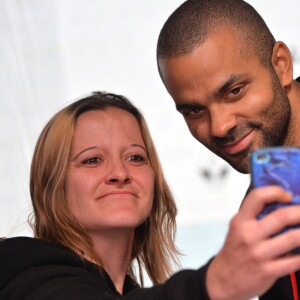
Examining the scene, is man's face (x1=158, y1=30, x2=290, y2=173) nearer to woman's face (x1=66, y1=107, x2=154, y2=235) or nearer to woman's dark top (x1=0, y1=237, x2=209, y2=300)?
woman's face (x1=66, y1=107, x2=154, y2=235)

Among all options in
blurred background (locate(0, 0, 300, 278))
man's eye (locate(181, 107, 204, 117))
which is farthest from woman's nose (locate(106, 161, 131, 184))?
blurred background (locate(0, 0, 300, 278))

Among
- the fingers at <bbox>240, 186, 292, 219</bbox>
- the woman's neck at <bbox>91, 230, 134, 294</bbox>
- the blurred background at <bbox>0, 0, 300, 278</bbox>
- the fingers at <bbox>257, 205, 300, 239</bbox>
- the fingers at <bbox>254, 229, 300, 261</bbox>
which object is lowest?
the fingers at <bbox>254, 229, 300, 261</bbox>

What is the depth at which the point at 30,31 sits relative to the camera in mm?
2621

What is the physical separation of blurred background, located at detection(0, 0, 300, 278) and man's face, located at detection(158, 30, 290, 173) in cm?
121

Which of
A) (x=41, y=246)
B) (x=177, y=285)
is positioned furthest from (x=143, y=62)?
(x=177, y=285)

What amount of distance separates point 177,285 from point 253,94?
0.63m

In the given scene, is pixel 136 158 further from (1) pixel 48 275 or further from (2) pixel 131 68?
(2) pixel 131 68

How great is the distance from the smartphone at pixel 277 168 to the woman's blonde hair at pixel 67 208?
2.07 feet

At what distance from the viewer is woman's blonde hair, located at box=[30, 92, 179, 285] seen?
4.53 ft

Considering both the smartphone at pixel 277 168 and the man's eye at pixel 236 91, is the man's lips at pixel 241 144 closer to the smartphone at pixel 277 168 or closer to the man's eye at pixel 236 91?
the man's eye at pixel 236 91

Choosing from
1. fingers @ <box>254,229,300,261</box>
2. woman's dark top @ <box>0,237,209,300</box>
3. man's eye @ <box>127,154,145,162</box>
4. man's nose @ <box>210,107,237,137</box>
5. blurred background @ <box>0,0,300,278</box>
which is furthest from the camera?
blurred background @ <box>0,0,300,278</box>

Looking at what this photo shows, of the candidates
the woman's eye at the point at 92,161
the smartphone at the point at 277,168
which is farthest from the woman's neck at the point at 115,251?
the smartphone at the point at 277,168

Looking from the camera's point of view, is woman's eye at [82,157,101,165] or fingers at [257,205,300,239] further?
woman's eye at [82,157,101,165]

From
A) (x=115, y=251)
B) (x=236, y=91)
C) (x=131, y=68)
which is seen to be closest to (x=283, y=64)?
(x=236, y=91)
